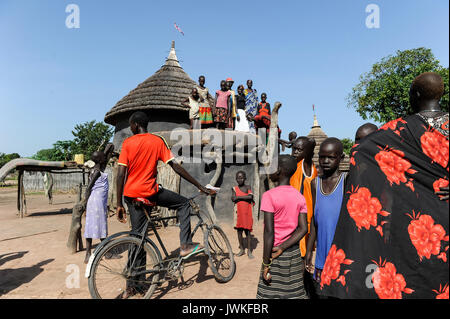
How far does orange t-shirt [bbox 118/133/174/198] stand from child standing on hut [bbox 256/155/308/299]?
162 cm

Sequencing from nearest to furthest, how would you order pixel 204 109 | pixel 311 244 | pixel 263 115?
pixel 311 244 < pixel 204 109 < pixel 263 115

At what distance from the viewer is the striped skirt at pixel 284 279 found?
7.76ft

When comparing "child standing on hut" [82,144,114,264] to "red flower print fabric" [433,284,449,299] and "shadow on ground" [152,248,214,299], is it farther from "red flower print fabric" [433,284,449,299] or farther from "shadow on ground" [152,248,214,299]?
"red flower print fabric" [433,284,449,299]

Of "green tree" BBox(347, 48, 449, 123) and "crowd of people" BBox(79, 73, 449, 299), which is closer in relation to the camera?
"crowd of people" BBox(79, 73, 449, 299)

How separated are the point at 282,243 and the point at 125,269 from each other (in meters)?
1.96

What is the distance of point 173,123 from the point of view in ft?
43.2

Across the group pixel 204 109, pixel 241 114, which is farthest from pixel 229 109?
pixel 204 109

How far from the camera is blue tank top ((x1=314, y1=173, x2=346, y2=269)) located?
2.36 metres

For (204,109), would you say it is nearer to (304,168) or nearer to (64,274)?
(64,274)

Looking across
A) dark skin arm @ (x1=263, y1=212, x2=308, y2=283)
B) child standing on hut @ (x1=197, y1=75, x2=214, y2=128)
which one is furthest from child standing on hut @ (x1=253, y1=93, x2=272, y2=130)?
dark skin arm @ (x1=263, y1=212, x2=308, y2=283)

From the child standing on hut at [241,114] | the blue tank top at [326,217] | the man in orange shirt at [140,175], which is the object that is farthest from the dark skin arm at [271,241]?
the child standing on hut at [241,114]

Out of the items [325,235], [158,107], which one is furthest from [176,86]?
[325,235]

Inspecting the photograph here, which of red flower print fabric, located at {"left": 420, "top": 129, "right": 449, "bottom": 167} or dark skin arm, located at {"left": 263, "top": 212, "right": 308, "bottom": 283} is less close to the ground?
red flower print fabric, located at {"left": 420, "top": 129, "right": 449, "bottom": 167}
